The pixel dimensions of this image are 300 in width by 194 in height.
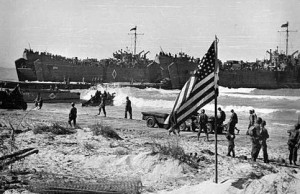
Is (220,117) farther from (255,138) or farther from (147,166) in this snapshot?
(147,166)

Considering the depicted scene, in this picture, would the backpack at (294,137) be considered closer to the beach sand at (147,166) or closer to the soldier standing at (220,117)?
the beach sand at (147,166)

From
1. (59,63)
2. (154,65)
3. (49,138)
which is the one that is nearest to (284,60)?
(154,65)

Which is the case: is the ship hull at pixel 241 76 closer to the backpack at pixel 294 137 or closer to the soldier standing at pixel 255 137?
the backpack at pixel 294 137

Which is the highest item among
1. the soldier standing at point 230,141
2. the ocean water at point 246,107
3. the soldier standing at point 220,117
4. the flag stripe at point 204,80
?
the flag stripe at point 204,80

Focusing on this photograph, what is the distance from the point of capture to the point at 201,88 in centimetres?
621

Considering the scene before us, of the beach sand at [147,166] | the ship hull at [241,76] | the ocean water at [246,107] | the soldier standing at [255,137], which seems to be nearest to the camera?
the beach sand at [147,166]

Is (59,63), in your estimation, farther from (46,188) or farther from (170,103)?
(46,188)

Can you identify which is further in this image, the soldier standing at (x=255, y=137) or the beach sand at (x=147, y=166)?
the soldier standing at (x=255, y=137)

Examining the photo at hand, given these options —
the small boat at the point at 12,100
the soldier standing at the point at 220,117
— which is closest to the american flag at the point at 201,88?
the soldier standing at the point at 220,117

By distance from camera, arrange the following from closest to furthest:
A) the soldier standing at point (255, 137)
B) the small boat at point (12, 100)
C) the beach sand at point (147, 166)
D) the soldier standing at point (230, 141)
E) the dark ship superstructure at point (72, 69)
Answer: the beach sand at point (147, 166) < the soldier standing at point (255, 137) < the soldier standing at point (230, 141) < the small boat at point (12, 100) < the dark ship superstructure at point (72, 69)

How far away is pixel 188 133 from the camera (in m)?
15.5

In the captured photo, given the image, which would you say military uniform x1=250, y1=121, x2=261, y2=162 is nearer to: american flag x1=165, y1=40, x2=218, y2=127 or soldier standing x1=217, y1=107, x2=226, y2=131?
american flag x1=165, y1=40, x2=218, y2=127

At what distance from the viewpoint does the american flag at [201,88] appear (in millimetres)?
6184

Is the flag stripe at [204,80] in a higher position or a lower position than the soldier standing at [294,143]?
higher
